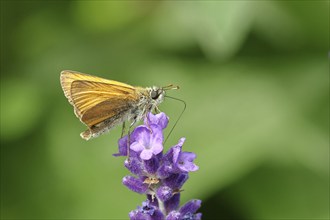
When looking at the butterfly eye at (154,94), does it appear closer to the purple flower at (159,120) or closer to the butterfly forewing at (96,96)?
the butterfly forewing at (96,96)

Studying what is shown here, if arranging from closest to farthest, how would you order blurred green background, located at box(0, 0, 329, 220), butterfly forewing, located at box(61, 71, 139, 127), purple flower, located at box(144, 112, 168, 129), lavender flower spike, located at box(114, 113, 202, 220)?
1. lavender flower spike, located at box(114, 113, 202, 220)
2. purple flower, located at box(144, 112, 168, 129)
3. butterfly forewing, located at box(61, 71, 139, 127)
4. blurred green background, located at box(0, 0, 329, 220)

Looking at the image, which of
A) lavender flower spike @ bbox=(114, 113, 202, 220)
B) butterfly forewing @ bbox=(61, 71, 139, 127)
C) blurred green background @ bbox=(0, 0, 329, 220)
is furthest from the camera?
blurred green background @ bbox=(0, 0, 329, 220)

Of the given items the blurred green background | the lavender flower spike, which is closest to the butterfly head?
the lavender flower spike

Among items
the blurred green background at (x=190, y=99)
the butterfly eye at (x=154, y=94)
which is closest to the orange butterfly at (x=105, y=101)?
the butterfly eye at (x=154, y=94)

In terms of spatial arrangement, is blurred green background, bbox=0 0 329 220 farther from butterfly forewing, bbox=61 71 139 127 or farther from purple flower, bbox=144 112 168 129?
purple flower, bbox=144 112 168 129

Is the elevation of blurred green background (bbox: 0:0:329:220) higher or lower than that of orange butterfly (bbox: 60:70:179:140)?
higher

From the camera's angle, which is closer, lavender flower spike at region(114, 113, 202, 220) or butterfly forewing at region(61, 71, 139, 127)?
lavender flower spike at region(114, 113, 202, 220)

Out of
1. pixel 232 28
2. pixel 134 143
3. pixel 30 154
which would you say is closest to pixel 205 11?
pixel 232 28
